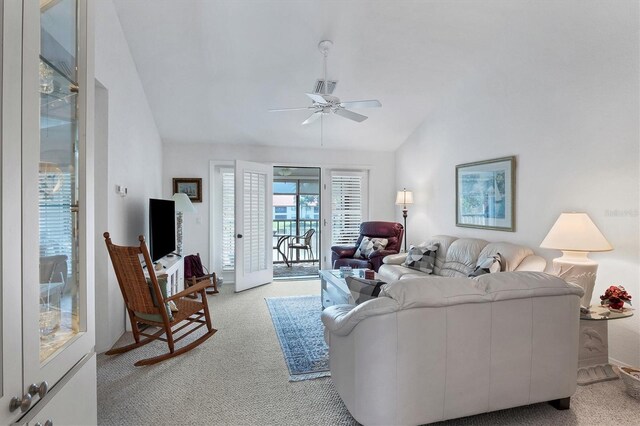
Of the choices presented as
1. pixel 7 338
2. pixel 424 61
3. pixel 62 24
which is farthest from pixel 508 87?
pixel 7 338

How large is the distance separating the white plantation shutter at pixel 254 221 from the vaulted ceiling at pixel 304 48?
0.90m

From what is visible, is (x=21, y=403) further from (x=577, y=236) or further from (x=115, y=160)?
(x=577, y=236)

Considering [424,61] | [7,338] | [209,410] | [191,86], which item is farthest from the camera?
[191,86]

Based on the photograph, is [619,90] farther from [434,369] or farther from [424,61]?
[434,369]

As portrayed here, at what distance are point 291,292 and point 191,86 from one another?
3100 millimetres

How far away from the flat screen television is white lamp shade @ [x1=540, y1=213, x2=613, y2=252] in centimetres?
381

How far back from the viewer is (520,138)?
356 cm

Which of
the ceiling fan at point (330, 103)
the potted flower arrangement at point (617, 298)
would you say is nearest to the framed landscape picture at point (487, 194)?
the potted flower arrangement at point (617, 298)

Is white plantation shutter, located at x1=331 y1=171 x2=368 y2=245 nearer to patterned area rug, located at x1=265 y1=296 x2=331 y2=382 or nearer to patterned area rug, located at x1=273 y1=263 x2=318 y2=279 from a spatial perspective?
patterned area rug, located at x1=273 y1=263 x2=318 y2=279

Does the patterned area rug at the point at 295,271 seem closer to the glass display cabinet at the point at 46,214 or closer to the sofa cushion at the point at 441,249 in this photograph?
the sofa cushion at the point at 441,249

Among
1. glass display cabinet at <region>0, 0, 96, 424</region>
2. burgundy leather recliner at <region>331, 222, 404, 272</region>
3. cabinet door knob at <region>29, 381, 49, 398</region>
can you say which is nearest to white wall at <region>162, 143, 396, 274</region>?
burgundy leather recliner at <region>331, 222, 404, 272</region>

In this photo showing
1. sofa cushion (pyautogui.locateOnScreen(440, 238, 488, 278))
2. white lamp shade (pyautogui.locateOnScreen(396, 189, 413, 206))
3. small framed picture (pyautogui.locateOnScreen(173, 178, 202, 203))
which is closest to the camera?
sofa cushion (pyautogui.locateOnScreen(440, 238, 488, 278))

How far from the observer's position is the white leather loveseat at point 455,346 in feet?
5.36

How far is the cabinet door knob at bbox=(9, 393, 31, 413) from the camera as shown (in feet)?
2.41
